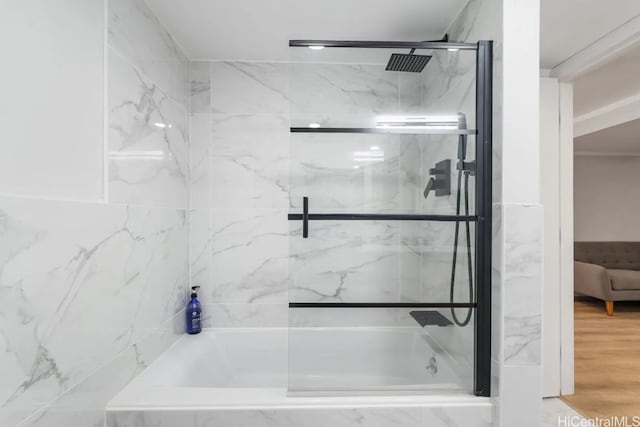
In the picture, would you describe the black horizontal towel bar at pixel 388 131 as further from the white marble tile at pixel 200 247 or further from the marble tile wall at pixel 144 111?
the white marble tile at pixel 200 247

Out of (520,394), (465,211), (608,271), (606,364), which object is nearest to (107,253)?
(465,211)

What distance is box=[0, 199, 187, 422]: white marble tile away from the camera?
979 millimetres

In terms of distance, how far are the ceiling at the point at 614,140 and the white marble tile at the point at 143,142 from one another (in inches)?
188

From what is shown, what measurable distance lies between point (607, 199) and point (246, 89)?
22.5 ft

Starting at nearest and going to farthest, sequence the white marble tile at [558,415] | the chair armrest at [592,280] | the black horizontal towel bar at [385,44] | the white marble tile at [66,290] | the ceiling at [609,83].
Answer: the white marble tile at [66,290]
the black horizontal towel bar at [385,44]
the white marble tile at [558,415]
the ceiling at [609,83]
the chair armrest at [592,280]

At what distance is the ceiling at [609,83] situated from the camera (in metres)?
2.76

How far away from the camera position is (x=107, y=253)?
140 centimetres

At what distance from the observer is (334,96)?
168cm

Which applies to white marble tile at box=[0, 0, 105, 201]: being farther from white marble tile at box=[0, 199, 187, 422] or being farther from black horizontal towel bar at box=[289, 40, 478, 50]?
black horizontal towel bar at box=[289, 40, 478, 50]

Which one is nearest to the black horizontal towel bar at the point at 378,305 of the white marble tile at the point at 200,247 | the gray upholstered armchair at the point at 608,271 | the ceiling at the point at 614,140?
the white marble tile at the point at 200,247

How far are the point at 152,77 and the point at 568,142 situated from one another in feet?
8.91

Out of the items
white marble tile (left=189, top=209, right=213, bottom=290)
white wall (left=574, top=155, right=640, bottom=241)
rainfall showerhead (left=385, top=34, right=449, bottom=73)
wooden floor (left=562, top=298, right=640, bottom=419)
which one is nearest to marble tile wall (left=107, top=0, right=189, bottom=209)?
white marble tile (left=189, top=209, right=213, bottom=290)

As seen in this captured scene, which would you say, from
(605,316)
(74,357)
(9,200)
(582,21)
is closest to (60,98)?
(9,200)

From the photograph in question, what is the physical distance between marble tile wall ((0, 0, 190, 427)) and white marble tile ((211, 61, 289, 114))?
0.24 metres
